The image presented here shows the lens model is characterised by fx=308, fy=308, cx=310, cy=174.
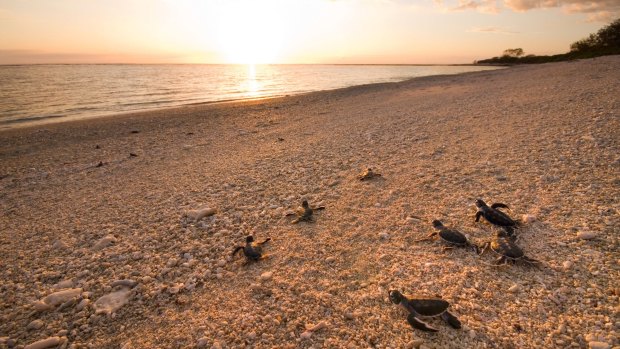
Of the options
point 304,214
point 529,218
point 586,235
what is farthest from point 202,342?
point 586,235

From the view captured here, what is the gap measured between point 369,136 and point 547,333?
25.0 feet

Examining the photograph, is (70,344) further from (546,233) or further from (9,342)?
(546,233)

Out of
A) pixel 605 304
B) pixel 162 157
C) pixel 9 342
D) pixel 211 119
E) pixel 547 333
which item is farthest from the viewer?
pixel 211 119

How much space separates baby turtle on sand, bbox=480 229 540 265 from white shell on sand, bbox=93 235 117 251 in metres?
5.12

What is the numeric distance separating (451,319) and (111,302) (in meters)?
3.52

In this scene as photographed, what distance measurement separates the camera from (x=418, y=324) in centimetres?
270

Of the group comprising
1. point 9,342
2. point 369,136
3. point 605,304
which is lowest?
point 9,342

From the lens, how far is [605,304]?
2.78 metres

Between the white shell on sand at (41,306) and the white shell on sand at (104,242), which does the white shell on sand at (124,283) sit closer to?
the white shell on sand at (41,306)

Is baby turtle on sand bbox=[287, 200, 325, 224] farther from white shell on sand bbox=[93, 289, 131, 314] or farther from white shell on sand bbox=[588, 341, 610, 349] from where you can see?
white shell on sand bbox=[588, 341, 610, 349]

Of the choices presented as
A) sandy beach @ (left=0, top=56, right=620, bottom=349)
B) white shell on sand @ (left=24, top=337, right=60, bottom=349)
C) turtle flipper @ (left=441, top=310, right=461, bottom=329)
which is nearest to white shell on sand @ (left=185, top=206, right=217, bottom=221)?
sandy beach @ (left=0, top=56, right=620, bottom=349)

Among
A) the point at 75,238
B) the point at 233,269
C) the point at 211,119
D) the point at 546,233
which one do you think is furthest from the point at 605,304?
the point at 211,119

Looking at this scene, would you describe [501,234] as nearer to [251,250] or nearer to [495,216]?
[495,216]

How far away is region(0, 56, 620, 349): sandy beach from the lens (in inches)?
113
